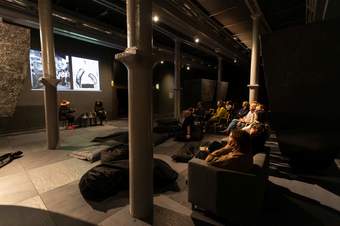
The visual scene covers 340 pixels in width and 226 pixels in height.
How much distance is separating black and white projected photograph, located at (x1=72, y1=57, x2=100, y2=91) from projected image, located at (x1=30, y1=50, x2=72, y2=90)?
0.29 m

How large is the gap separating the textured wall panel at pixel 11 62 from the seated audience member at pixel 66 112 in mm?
5796

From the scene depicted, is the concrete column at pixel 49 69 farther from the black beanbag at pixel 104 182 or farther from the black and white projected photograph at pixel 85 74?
the black and white projected photograph at pixel 85 74

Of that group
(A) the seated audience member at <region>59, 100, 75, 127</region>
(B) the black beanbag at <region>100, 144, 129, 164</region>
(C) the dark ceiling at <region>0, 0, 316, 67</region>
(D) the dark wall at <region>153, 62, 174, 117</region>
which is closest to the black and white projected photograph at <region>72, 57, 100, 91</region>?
(A) the seated audience member at <region>59, 100, 75, 127</region>

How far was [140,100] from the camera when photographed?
71.2 inches

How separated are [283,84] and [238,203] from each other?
192 centimetres

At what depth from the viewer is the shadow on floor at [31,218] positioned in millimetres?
1864

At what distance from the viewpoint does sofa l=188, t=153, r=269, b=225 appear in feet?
5.64

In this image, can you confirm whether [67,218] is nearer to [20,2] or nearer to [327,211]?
[327,211]

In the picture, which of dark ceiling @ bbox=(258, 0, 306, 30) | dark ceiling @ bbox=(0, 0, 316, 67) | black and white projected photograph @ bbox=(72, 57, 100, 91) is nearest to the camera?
dark ceiling @ bbox=(0, 0, 316, 67)

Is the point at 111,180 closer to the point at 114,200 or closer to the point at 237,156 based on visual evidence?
the point at 114,200

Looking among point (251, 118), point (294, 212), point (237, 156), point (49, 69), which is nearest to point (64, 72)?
point (49, 69)

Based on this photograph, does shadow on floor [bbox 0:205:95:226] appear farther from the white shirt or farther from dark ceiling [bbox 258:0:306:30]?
dark ceiling [bbox 258:0:306:30]

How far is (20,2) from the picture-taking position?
465cm

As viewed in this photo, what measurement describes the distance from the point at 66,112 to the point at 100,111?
4.78ft
